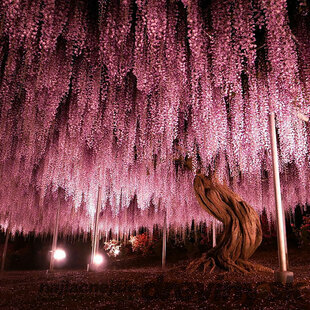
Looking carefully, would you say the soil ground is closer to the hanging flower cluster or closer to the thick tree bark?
the thick tree bark

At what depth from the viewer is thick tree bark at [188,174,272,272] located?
15.4 ft

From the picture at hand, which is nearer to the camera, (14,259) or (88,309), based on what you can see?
(88,309)

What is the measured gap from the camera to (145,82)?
9.93ft

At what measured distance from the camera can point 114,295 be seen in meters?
2.79

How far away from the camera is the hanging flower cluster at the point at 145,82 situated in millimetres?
2512

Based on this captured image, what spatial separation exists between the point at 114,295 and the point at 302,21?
332 centimetres

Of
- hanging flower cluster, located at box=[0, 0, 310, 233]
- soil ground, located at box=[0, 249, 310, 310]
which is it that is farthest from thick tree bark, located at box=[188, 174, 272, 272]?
soil ground, located at box=[0, 249, 310, 310]

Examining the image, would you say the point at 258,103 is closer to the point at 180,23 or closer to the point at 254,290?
the point at 180,23

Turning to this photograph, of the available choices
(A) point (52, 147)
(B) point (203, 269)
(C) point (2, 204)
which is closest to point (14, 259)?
(C) point (2, 204)

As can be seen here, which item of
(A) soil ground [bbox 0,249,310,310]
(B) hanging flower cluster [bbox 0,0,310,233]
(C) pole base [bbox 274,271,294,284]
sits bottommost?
(A) soil ground [bbox 0,249,310,310]

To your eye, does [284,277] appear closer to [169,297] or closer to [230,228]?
[169,297]

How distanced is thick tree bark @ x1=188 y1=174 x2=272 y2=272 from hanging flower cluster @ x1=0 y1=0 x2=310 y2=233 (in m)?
0.35

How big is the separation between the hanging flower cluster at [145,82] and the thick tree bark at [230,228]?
352 mm

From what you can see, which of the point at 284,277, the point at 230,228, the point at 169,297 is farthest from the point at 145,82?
the point at 230,228
